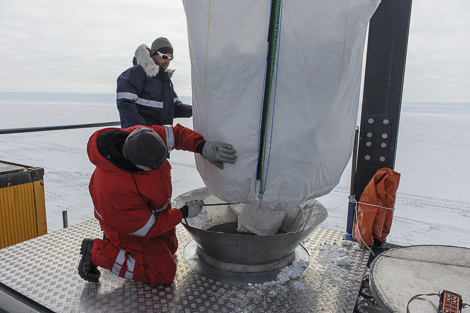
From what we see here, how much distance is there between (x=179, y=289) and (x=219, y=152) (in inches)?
35.4

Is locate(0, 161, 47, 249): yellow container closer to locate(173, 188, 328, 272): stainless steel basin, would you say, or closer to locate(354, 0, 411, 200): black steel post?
locate(173, 188, 328, 272): stainless steel basin

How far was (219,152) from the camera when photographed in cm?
160

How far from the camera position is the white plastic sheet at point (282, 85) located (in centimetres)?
142

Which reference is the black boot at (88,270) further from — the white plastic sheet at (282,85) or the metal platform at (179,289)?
the white plastic sheet at (282,85)

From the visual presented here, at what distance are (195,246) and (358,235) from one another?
1221mm

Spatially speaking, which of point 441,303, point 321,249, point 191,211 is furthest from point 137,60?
point 441,303

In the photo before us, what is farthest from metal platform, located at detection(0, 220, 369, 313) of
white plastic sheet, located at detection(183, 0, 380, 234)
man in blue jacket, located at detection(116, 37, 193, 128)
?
man in blue jacket, located at detection(116, 37, 193, 128)

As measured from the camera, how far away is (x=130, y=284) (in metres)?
1.95

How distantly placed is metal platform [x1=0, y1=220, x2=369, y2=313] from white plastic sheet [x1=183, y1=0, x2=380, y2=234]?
0.56 meters

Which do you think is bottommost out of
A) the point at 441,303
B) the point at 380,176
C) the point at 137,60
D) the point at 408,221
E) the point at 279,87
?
the point at 408,221

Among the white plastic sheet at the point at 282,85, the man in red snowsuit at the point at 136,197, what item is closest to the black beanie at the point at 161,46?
the man in red snowsuit at the point at 136,197

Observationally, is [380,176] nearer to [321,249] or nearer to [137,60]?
[321,249]

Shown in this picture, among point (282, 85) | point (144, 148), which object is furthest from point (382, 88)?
point (144, 148)

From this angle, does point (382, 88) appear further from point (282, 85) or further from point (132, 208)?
point (132, 208)
